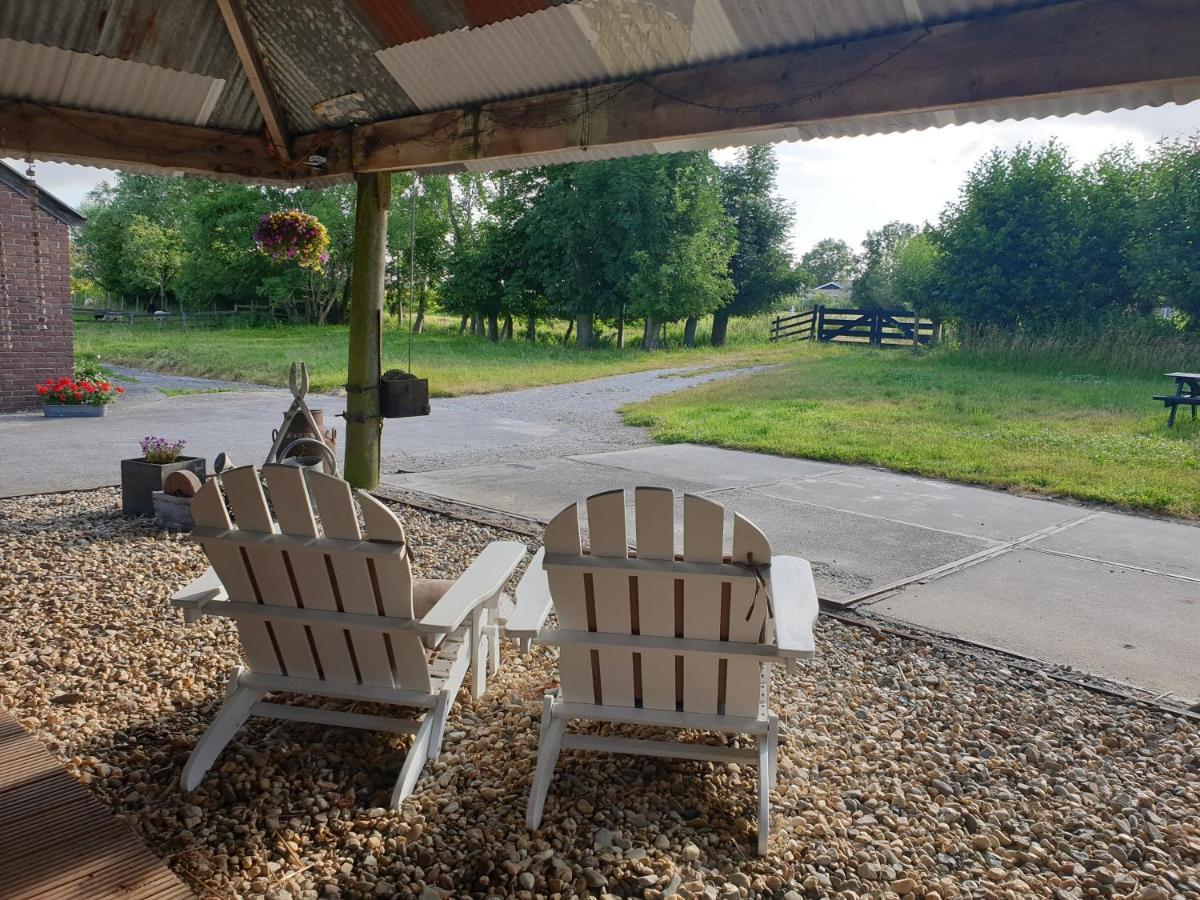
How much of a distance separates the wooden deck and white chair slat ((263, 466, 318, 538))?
0.85m

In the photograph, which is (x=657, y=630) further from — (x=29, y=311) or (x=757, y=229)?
(x=757, y=229)

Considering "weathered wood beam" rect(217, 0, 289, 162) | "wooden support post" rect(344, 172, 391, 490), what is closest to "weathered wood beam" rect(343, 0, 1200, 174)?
"wooden support post" rect(344, 172, 391, 490)

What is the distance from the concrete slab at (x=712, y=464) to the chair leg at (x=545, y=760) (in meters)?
4.69

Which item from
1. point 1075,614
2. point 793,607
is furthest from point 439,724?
point 1075,614

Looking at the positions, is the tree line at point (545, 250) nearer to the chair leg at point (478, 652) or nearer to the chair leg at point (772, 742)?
the chair leg at point (478, 652)

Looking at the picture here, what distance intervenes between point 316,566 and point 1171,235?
1957 centimetres

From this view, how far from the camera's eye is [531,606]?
2.57 meters

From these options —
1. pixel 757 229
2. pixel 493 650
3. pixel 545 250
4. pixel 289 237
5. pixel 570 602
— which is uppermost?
pixel 757 229

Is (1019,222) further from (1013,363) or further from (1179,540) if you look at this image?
(1179,540)

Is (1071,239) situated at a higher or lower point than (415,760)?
higher

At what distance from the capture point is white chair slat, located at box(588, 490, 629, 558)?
90.9 inches

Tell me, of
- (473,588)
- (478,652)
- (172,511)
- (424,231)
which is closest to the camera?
(473,588)

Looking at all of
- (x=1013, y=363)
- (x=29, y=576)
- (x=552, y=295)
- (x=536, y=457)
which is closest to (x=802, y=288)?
(x=552, y=295)

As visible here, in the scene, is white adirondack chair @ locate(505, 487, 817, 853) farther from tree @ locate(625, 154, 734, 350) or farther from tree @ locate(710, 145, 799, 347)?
tree @ locate(710, 145, 799, 347)
